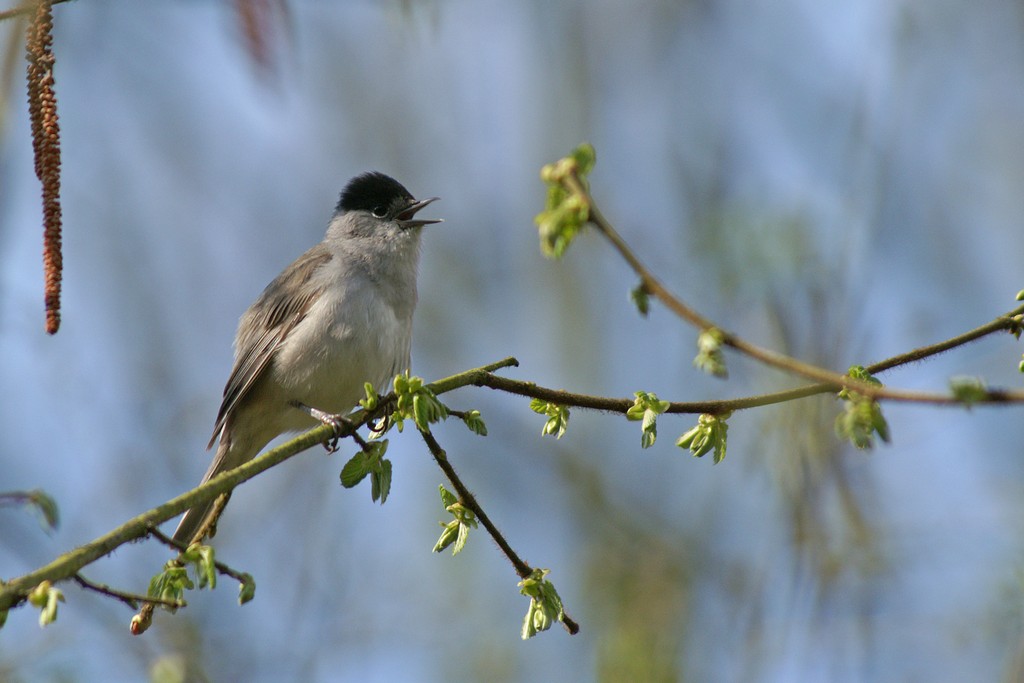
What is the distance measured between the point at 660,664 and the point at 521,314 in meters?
5.77

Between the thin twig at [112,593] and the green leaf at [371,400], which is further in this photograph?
the green leaf at [371,400]

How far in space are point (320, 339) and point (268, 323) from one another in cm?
56

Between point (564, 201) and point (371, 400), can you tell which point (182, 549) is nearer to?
point (371, 400)

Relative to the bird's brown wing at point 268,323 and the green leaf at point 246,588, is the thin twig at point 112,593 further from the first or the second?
the bird's brown wing at point 268,323

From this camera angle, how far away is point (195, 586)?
1.92m

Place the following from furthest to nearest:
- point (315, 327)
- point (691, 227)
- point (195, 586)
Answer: point (691, 227), point (315, 327), point (195, 586)

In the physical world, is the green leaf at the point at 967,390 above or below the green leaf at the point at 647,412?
→ below

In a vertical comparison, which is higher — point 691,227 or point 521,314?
point 521,314

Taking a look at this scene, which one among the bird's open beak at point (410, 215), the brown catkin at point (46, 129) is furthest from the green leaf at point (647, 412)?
the bird's open beak at point (410, 215)

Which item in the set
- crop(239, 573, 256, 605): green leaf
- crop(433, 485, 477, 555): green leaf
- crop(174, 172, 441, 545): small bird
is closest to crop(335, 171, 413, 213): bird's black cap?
crop(174, 172, 441, 545): small bird

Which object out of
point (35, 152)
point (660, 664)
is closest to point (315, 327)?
point (660, 664)

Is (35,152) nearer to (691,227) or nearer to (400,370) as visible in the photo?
(400,370)

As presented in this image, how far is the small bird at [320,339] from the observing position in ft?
15.5

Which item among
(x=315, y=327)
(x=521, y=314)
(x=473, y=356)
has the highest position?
(x=521, y=314)
